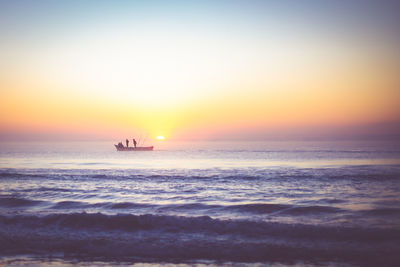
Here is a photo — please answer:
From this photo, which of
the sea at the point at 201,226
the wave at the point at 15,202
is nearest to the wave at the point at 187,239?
the sea at the point at 201,226

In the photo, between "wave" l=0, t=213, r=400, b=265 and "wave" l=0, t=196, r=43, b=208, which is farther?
"wave" l=0, t=196, r=43, b=208

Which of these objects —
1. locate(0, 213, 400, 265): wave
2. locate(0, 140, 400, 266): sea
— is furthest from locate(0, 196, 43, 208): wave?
locate(0, 213, 400, 265): wave

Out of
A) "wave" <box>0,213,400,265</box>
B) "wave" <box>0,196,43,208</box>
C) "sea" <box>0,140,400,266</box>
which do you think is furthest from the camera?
"wave" <box>0,196,43,208</box>

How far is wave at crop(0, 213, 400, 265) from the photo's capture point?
8.44m

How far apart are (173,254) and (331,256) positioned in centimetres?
453

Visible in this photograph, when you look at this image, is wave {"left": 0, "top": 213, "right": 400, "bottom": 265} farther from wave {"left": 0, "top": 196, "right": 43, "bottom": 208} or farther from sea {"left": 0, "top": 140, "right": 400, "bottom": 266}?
wave {"left": 0, "top": 196, "right": 43, "bottom": 208}

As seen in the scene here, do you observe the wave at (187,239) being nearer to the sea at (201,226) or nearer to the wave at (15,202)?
the sea at (201,226)

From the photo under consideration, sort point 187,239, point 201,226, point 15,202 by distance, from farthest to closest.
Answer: point 15,202
point 201,226
point 187,239

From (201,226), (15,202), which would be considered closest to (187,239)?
(201,226)

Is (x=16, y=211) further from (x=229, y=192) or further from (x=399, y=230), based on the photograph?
(x=399, y=230)

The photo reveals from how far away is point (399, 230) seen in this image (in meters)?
10.8

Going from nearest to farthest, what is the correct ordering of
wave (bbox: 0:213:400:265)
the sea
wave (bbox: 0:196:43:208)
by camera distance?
the sea, wave (bbox: 0:213:400:265), wave (bbox: 0:196:43:208)

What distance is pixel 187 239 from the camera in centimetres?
998

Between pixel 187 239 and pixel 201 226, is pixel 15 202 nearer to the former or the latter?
pixel 201 226
